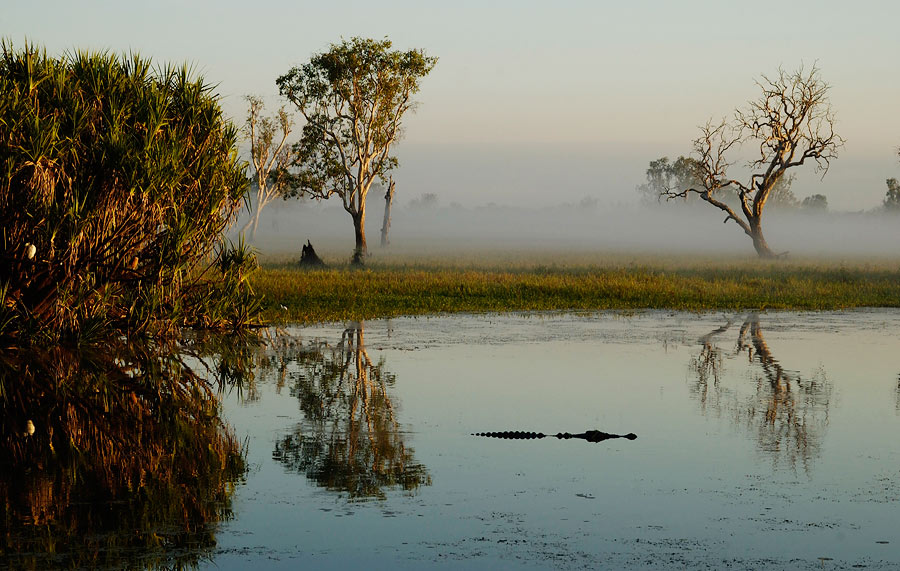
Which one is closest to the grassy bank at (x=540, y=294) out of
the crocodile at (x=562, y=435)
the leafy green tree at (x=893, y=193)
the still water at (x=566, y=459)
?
the still water at (x=566, y=459)

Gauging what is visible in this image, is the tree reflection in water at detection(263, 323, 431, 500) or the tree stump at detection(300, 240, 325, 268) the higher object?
the tree stump at detection(300, 240, 325, 268)

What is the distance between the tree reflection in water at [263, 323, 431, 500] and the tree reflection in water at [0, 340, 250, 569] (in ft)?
2.70

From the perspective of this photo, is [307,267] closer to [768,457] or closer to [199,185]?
[199,185]

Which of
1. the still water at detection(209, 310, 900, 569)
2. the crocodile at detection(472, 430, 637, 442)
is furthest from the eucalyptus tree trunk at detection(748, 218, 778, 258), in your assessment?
the crocodile at detection(472, 430, 637, 442)

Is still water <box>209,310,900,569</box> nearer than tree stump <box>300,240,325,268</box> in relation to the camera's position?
Yes

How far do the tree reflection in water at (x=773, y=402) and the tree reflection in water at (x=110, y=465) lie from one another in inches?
226

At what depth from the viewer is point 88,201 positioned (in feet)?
66.3

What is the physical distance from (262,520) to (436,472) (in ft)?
7.34

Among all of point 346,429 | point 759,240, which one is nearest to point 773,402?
point 346,429

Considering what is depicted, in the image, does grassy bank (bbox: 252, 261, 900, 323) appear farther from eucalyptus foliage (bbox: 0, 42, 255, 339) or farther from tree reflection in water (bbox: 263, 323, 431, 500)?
tree reflection in water (bbox: 263, 323, 431, 500)

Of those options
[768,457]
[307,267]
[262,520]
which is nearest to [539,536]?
[262,520]

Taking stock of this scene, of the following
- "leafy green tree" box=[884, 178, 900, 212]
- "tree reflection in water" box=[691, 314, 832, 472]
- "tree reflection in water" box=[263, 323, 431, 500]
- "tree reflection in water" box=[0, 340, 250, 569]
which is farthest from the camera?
"leafy green tree" box=[884, 178, 900, 212]

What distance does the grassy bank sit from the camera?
1206 inches

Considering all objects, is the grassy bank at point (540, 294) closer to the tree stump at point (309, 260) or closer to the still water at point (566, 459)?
the still water at point (566, 459)
